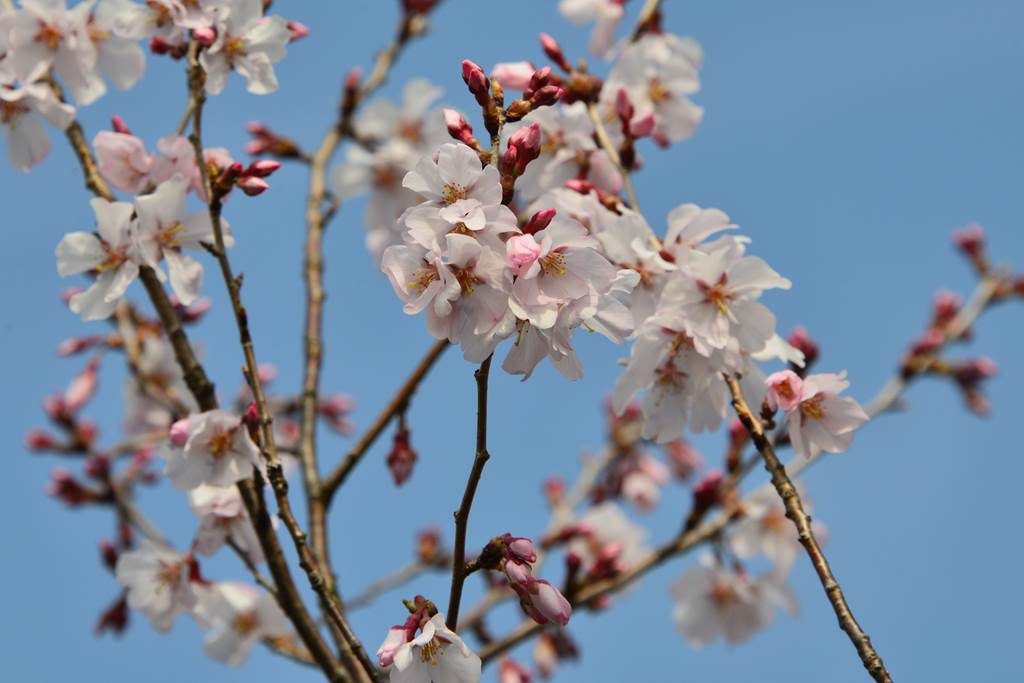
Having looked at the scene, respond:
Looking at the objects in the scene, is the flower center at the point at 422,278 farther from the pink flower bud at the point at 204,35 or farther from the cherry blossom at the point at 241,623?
the cherry blossom at the point at 241,623

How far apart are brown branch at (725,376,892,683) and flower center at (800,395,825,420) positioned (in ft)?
0.41

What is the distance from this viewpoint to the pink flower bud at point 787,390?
2158 millimetres

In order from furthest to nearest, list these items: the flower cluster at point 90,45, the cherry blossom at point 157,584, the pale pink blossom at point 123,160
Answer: the cherry blossom at point 157,584
the flower cluster at point 90,45
the pale pink blossom at point 123,160

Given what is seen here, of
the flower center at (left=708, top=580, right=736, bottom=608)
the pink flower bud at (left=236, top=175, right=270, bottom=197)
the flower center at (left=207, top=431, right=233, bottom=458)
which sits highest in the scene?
the pink flower bud at (left=236, top=175, right=270, bottom=197)

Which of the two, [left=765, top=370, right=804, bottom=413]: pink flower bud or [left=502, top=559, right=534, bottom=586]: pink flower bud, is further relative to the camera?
[left=765, top=370, right=804, bottom=413]: pink flower bud

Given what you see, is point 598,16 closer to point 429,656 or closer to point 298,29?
point 298,29

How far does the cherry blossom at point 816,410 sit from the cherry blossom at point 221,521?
1.43 m

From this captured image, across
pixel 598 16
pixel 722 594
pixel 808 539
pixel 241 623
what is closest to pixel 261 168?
pixel 808 539

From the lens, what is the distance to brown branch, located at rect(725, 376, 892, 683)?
1.66 m

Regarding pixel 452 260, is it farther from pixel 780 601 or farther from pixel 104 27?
pixel 780 601

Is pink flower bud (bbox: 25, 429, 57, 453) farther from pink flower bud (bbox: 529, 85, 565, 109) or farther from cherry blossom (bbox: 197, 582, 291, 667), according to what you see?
pink flower bud (bbox: 529, 85, 565, 109)

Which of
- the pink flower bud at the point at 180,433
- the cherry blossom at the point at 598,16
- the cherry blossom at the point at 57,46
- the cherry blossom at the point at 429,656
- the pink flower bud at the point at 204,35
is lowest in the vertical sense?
the cherry blossom at the point at 429,656

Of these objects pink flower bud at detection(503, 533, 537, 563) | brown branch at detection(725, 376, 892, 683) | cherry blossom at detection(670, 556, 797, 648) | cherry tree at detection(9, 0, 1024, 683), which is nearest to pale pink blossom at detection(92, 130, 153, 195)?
cherry tree at detection(9, 0, 1024, 683)

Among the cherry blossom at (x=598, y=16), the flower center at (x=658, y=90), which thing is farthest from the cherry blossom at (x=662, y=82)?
the cherry blossom at (x=598, y=16)
